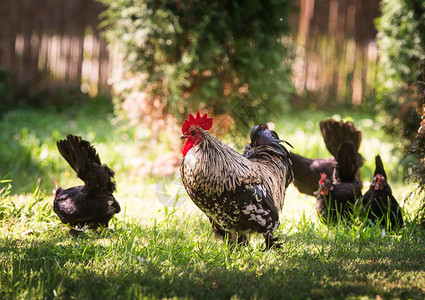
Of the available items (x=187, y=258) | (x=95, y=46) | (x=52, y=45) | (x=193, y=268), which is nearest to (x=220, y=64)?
(x=187, y=258)

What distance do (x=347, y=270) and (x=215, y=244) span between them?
3.90 ft

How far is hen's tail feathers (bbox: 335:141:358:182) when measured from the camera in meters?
5.43

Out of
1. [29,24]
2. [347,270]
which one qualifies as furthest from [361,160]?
[29,24]

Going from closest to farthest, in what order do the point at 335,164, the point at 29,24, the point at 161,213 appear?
the point at 161,213 < the point at 335,164 < the point at 29,24

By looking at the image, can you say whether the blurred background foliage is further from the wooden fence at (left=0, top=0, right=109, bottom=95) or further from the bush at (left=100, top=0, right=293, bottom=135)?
the wooden fence at (left=0, top=0, right=109, bottom=95)

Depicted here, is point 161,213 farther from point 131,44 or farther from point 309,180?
point 131,44

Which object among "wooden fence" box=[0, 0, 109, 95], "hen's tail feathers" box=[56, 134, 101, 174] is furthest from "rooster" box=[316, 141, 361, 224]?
"wooden fence" box=[0, 0, 109, 95]

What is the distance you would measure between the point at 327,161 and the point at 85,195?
318cm

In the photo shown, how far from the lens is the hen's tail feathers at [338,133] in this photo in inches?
234

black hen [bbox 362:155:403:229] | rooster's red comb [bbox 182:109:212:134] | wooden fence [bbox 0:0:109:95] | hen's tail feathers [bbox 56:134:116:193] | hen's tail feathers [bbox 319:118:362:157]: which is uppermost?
wooden fence [bbox 0:0:109:95]

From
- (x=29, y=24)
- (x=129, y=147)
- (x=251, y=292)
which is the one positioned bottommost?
(x=251, y=292)

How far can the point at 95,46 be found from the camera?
1420cm

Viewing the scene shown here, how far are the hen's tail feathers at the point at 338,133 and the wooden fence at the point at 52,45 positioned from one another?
9.65 metres

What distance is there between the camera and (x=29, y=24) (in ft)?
45.3
